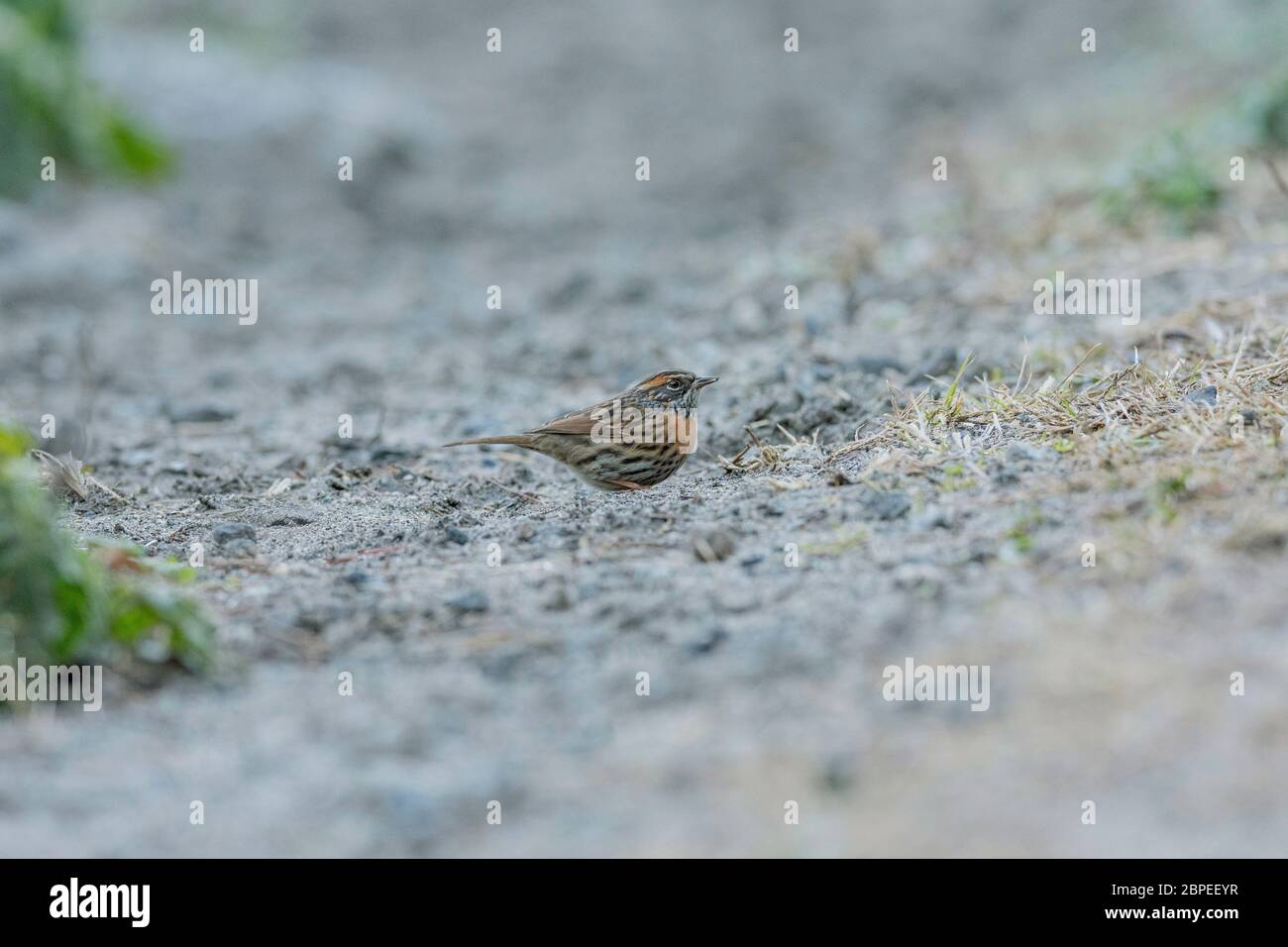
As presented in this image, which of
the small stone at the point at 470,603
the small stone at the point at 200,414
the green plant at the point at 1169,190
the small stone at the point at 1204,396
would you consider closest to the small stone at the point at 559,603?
the small stone at the point at 470,603

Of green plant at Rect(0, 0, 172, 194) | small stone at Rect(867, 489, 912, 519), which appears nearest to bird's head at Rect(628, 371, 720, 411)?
small stone at Rect(867, 489, 912, 519)

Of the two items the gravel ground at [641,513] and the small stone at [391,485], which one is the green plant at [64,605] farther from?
the small stone at [391,485]

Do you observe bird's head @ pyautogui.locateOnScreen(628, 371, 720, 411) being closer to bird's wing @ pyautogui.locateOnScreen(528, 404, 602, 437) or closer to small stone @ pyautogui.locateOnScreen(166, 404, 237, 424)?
bird's wing @ pyautogui.locateOnScreen(528, 404, 602, 437)

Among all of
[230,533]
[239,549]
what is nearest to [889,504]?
[239,549]

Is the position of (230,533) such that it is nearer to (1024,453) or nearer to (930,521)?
(930,521)

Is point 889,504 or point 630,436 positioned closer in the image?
point 889,504

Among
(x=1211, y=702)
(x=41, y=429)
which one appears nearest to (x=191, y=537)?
(x=41, y=429)
